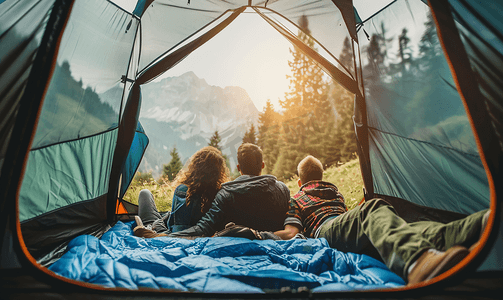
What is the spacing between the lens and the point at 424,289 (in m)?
0.95

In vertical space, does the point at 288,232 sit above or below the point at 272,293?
below

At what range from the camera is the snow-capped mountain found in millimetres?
36219

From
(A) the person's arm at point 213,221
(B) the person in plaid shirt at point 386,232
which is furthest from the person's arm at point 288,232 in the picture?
(A) the person's arm at point 213,221

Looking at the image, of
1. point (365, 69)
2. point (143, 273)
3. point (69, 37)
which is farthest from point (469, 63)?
point (69, 37)

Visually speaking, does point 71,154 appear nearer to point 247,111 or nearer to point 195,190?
point 195,190

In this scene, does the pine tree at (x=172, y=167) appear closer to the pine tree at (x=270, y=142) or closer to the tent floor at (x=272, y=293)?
the pine tree at (x=270, y=142)

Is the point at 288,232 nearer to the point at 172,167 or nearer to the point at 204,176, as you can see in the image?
the point at 204,176

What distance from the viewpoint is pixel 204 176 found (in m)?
2.27

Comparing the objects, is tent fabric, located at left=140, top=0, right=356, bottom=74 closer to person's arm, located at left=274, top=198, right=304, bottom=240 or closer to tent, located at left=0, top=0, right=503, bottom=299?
tent, located at left=0, top=0, right=503, bottom=299

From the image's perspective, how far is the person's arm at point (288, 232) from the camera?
188cm

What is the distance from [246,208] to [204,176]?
51cm

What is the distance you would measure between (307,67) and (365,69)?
47.9 feet

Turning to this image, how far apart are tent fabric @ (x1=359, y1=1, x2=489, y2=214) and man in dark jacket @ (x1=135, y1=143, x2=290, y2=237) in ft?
3.42

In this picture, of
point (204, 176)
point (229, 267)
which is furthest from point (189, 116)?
point (229, 267)
